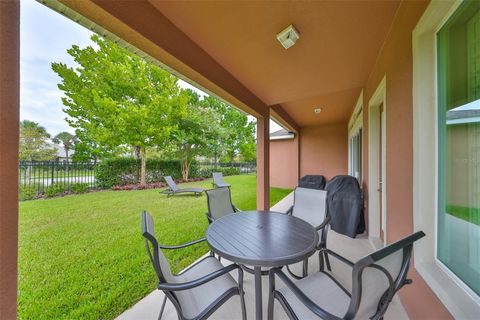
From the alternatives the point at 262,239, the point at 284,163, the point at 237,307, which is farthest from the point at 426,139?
→ the point at 284,163

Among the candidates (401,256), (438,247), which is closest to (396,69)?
(438,247)

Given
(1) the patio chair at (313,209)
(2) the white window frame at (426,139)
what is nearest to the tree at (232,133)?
(1) the patio chair at (313,209)

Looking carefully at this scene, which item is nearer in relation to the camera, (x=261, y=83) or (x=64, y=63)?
(x=261, y=83)

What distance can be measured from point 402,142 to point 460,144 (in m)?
0.63

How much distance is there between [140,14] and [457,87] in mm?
2464

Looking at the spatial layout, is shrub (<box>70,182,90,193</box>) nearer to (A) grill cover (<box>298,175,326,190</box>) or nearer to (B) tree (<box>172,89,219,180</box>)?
(B) tree (<box>172,89,219,180</box>)

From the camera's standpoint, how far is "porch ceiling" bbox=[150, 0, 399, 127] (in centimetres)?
175

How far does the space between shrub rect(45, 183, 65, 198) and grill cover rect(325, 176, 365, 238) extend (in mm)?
8639

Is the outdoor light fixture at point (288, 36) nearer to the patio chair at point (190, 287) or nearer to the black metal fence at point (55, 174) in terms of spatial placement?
the patio chair at point (190, 287)

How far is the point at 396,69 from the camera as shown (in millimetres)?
1904

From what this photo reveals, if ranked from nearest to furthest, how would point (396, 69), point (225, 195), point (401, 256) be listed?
point (401, 256), point (396, 69), point (225, 195)

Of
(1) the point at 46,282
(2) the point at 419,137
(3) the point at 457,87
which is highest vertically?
(3) the point at 457,87

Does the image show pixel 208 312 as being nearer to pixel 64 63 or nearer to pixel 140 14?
pixel 140 14

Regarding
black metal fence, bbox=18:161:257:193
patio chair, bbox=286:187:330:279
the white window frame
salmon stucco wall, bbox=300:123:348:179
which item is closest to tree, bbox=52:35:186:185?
black metal fence, bbox=18:161:257:193
